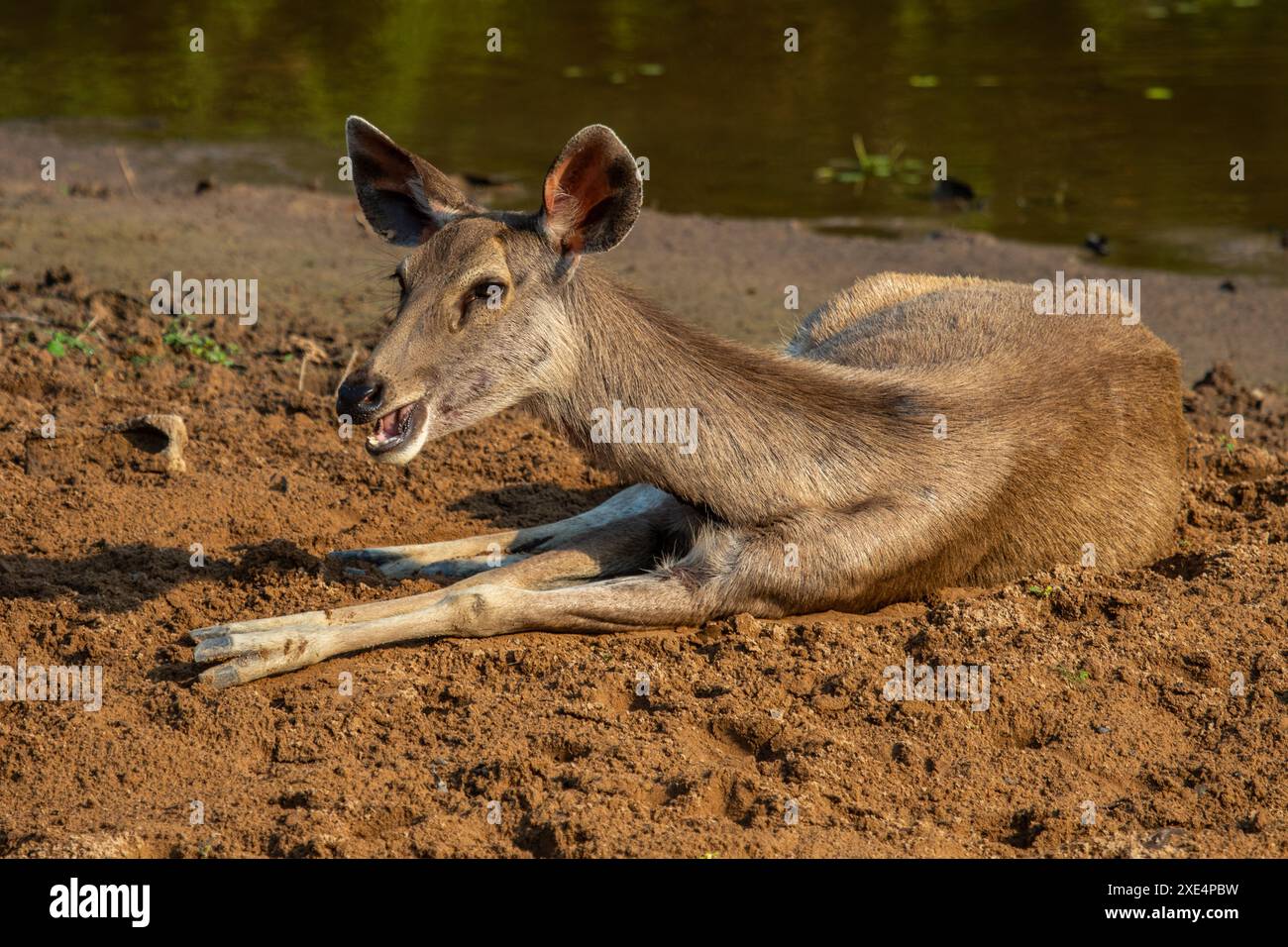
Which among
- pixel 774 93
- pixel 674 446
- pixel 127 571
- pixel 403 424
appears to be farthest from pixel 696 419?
pixel 774 93

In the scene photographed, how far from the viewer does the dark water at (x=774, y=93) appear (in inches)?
529

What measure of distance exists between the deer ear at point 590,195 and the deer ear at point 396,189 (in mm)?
548

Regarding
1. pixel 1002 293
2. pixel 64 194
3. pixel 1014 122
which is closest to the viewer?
pixel 1002 293

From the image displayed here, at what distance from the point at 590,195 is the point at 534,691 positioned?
1897mm

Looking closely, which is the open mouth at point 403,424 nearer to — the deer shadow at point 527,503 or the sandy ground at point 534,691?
the sandy ground at point 534,691

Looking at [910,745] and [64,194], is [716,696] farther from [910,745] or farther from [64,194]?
[64,194]

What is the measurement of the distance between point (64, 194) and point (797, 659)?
8.84 meters

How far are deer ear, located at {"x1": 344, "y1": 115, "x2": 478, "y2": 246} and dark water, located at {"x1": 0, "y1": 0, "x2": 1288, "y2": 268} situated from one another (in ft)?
21.7

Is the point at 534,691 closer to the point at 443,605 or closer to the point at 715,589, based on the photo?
the point at 443,605

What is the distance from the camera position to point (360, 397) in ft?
19.5

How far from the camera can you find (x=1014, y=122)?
14992 mm

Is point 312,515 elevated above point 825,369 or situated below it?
below
